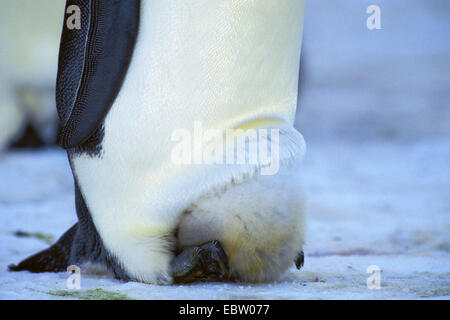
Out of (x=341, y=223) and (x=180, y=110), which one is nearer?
(x=180, y=110)

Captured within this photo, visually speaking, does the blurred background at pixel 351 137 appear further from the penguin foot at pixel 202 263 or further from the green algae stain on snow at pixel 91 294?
the green algae stain on snow at pixel 91 294

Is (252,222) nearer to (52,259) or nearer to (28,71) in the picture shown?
(52,259)

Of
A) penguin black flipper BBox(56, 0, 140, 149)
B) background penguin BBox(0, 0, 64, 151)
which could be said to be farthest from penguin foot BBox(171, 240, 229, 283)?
background penguin BBox(0, 0, 64, 151)

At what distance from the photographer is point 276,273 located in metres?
1.22

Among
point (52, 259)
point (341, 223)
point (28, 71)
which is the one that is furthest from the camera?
point (28, 71)

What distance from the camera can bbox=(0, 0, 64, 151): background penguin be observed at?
4574 mm

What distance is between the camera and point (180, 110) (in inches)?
45.6

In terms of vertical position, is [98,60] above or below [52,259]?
above

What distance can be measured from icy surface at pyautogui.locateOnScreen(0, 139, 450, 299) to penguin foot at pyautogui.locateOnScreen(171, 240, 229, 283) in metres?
0.02

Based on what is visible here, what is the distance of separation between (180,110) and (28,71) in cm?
381

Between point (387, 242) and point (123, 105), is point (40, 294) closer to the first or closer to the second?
point (123, 105)

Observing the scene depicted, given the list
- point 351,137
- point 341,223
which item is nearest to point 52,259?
point 341,223

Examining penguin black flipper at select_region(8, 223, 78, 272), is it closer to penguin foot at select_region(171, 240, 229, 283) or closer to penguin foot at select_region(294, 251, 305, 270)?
penguin foot at select_region(171, 240, 229, 283)
